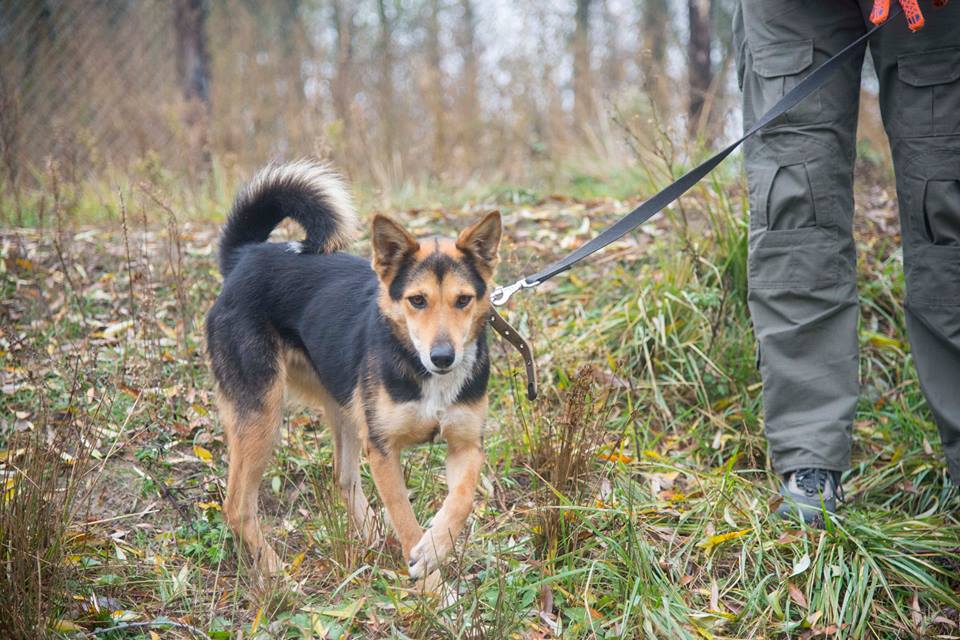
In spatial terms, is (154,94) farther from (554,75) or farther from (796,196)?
(796,196)

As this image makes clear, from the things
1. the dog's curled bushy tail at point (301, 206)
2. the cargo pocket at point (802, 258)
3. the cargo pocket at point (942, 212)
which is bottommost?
the cargo pocket at point (802, 258)

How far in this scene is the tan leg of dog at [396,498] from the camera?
263 centimetres

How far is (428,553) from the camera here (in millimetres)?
2473

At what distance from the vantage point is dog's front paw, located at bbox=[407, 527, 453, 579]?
2473 mm

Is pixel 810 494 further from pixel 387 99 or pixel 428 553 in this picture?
pixel 387 99

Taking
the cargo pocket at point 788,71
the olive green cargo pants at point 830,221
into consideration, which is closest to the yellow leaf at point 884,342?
the olive green cargo pants at point 830,221

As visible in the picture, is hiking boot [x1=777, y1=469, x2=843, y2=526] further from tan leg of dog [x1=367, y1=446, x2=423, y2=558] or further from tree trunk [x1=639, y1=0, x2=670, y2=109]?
tree trunk [x1=639, y1=0, x2=670, y2=109]

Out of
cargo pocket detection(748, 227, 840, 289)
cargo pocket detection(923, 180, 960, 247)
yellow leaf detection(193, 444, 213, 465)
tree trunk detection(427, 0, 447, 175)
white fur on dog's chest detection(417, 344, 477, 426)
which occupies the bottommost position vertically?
yellow leaf detection(193, 444, 213, 465)

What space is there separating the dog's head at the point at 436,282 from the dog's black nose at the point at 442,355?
0.01 meters

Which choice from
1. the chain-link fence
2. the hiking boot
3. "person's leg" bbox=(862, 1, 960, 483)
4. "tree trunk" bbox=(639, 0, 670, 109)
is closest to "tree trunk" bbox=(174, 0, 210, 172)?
the chain-link fence

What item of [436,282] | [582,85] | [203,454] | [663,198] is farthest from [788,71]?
[582,85]

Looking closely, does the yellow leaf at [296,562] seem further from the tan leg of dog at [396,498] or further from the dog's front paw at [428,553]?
the dog's front paw at [428,553]

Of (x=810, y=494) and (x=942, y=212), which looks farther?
(x=810, y=494)

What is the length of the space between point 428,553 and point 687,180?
1648 mm
